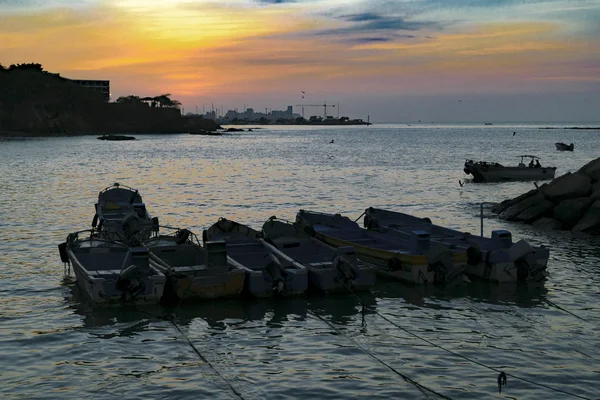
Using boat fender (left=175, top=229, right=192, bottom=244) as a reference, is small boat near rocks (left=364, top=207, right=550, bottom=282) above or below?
below

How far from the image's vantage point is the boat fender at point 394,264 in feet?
70.7

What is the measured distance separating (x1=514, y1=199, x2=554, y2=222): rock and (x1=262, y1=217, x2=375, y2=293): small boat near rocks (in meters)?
14.7

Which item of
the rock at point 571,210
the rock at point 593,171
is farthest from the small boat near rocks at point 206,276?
the rock at point 593,171

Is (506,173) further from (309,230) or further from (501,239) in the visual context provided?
(501,239)

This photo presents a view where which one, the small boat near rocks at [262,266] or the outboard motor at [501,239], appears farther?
the outboard motor at [501,239]

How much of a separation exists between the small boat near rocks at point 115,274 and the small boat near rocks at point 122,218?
2.00m

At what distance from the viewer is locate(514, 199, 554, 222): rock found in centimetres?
3366

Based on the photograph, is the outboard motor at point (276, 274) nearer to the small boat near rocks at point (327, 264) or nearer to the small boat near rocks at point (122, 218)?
the small boat near rocks at point (327, 264)

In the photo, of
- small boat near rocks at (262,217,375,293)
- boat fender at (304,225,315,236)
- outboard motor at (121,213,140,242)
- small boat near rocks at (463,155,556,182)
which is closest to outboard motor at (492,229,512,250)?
small boat near rocks at (262,217,375,293)

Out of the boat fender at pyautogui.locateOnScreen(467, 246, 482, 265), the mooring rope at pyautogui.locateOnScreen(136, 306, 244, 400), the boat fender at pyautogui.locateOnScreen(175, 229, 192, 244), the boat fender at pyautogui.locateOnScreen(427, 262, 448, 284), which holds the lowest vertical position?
the mooring rope at pyautogui.locateOnScreen(136, 306, 244, 400)

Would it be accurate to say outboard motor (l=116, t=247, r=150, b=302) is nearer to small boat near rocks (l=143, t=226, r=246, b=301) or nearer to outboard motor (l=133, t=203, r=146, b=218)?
small boat near rocks (l=143, t=226, r=246, b=301)

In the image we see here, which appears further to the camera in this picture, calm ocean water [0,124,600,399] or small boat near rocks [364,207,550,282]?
small boat near rocks [364,207,550,282]

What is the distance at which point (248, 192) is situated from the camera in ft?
175

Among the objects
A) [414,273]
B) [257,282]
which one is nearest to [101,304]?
[257,282]
